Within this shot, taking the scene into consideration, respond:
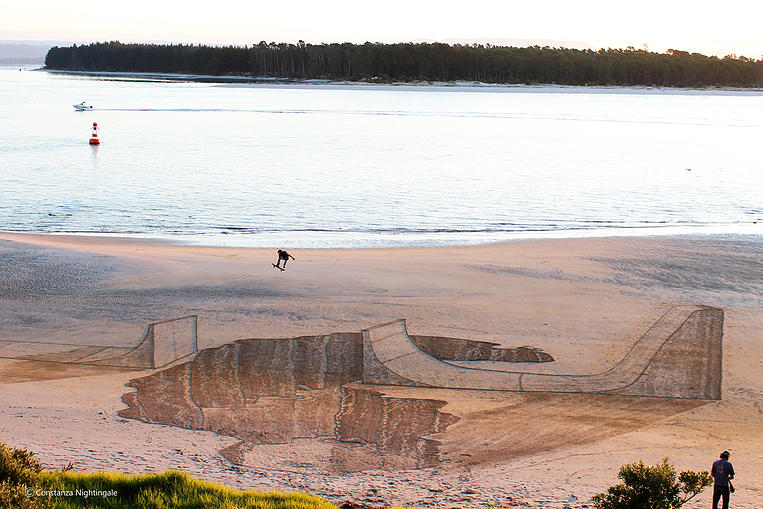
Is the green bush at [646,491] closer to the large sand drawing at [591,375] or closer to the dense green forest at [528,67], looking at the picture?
the large sand drawing at [591,375]

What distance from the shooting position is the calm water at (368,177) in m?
28.4

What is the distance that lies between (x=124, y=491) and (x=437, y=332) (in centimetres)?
808

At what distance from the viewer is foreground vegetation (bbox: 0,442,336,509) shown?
7266 millimetres

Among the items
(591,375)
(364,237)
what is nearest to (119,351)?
(591,375)

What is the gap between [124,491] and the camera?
312 inches

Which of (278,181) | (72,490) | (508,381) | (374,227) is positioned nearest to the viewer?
(72,490)

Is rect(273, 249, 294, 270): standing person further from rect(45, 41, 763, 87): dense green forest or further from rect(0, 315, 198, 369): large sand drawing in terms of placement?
rect(45, 41, 763, 87): dense green forest

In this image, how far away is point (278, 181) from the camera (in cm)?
3931

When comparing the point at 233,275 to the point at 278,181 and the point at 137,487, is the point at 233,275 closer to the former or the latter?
the point at 137,487

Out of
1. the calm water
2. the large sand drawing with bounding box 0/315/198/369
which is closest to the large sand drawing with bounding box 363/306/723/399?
the large sand drawing with bounding box 0/315/198/369

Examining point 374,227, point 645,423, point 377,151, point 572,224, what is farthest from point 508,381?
point 377,151

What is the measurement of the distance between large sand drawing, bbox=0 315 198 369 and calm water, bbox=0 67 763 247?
10191 mm

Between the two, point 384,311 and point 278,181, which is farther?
point 278,181

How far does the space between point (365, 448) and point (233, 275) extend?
942cm
